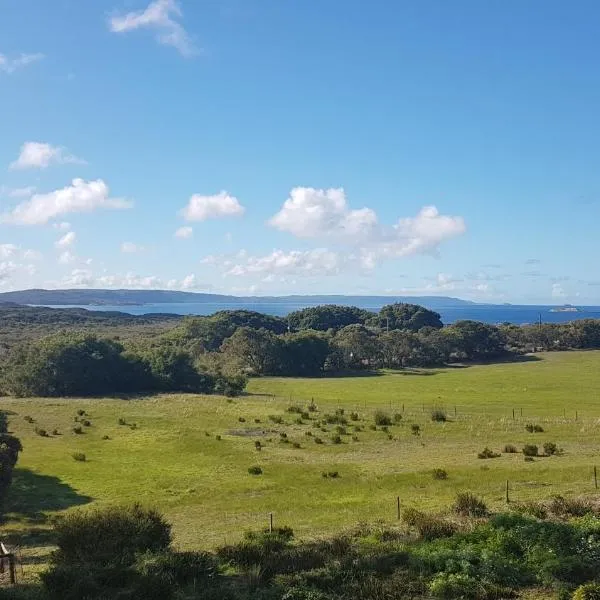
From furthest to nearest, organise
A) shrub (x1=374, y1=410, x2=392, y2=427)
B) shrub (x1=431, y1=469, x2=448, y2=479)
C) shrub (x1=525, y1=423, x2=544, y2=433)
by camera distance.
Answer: shrub (x1=374, y1=410, x2=392, y2=427)
shrub (x1=525, y1=423, x2=544, y2=433)
shrub (x1=431, y1=469, x2=448, y2=479)

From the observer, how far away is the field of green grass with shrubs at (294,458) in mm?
29056

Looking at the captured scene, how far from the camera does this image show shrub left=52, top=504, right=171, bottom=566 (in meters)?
17.9

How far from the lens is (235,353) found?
4882 inches

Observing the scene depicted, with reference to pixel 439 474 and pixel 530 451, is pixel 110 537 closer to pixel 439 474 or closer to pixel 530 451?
pixel 439 474

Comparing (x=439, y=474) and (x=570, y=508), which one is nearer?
(x=570, y=508)

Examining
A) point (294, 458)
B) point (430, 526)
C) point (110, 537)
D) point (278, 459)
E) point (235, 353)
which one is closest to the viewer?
point (110, 537)

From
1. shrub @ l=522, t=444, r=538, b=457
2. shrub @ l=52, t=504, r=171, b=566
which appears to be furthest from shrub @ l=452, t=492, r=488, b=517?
shrub @ l=522, t=444, r=538, b=457

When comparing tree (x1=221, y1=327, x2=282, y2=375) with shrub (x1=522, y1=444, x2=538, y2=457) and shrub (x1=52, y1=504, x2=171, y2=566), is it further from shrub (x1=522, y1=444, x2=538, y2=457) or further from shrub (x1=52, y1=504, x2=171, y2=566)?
shrub (x1=52, y1=504, x2=171, y2=566)

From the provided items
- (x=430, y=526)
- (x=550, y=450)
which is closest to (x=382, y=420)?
(x=550, y=450)

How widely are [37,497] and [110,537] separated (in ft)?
61.0

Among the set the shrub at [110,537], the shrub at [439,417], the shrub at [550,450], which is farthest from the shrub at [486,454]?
the shrub at [110,537]

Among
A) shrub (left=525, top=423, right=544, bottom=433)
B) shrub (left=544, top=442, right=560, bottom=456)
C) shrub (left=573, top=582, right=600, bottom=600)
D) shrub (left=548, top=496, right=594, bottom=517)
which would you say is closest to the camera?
shrub (left=573, top=582, right=600, bottom=600)

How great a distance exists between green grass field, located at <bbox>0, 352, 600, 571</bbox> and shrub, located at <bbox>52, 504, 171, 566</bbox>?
2798mm

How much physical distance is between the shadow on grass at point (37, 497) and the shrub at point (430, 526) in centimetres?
1822
